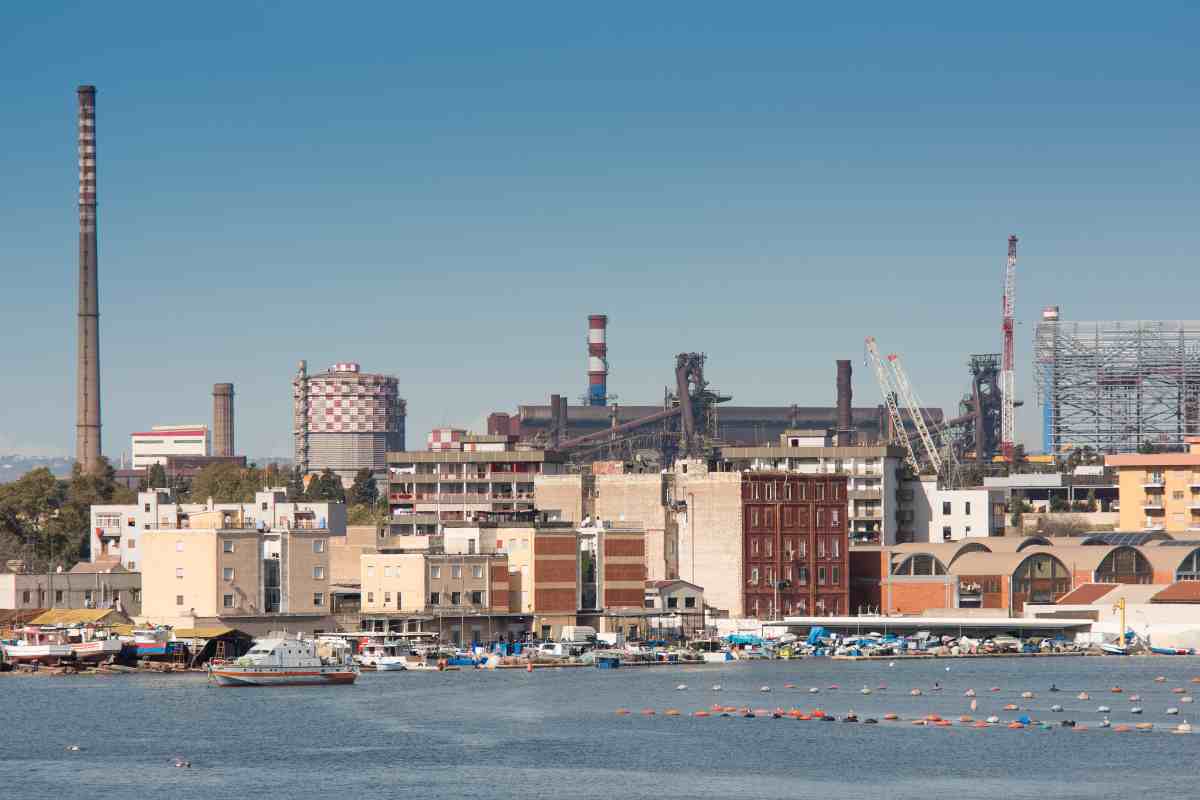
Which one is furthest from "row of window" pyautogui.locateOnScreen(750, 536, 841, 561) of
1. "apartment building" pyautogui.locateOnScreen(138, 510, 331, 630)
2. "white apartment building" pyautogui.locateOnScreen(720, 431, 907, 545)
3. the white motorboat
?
the white motorboat

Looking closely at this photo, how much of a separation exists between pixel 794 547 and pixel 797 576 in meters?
2.04

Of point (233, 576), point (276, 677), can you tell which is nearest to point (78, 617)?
point (233, 576)

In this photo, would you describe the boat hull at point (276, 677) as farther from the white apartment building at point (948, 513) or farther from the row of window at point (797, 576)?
the white apartment building at point (948, 513)

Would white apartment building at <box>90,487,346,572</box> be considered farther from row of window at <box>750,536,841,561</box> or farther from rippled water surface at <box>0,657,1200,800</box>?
rippled water surface at <box>0,657,1200,800</box>

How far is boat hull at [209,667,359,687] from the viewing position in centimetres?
12269

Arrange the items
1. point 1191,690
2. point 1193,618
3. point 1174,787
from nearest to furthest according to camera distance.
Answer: point 1174,787 < point 1191,690 < point 1193,618

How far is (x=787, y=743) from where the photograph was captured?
94812 mm

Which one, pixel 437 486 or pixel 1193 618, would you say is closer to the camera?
pixel 1193 618

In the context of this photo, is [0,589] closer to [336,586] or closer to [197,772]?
[336,586]

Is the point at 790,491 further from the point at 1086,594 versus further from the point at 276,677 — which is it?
the point at 276,677

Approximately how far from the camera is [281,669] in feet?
406

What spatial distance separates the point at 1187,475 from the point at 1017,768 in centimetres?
11690

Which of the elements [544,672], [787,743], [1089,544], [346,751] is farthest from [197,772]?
[1089,544]

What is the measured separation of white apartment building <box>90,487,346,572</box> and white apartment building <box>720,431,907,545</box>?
3308 centimetres
